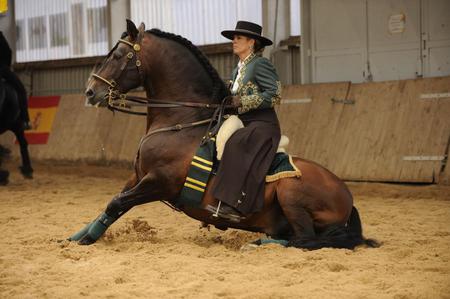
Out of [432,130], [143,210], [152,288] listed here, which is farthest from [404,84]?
[152,288]

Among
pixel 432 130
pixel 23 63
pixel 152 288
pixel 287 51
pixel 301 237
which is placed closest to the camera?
pixel 152 288

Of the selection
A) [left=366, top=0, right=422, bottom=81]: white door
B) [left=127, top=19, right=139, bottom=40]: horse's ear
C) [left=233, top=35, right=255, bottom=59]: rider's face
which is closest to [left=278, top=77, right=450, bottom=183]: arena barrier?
[left=366, top=0, right=422, bottom=81]: white door

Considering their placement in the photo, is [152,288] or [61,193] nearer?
[152,288]

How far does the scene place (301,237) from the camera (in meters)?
5.81

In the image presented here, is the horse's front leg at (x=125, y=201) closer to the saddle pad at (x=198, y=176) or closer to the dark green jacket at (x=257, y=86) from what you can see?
the saddle pad at (x=198, y=176)

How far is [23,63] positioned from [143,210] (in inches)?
438

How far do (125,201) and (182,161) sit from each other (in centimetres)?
59

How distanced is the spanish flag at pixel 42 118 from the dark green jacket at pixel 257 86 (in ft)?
31.9

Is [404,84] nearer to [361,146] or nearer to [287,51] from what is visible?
[361,146]

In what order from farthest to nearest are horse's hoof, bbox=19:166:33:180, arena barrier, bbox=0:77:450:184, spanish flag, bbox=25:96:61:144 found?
spanish flag, bbox=25:96:61:144
horse's hoof, bbox=19:166:33:180
arena barrier, bbox=0:77:450:184

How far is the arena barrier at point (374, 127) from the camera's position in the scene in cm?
1021

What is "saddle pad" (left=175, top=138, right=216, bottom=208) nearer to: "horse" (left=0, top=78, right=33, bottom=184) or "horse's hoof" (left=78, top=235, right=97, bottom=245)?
"horse's hoof" (left=78, top=235, right=97, bottom=245)

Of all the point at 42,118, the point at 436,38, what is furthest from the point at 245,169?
the point at 42,118

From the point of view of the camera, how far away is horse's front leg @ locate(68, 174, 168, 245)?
5.97m
